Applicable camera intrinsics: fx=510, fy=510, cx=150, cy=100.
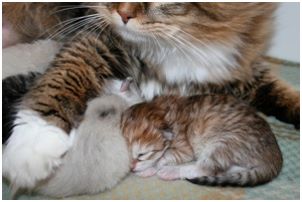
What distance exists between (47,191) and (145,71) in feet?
1.92

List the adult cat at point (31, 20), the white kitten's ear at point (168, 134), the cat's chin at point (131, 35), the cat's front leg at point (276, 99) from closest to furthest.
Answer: the cat's chin at point (131, 35)
the white kitten's ear at point (168, 134)
the cat's front leg at point (276, 99)
the adult cat at point (31, 20)

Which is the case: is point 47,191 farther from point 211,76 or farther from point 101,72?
point 211,76

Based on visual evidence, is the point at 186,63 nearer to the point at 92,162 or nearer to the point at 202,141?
the point at 202,141

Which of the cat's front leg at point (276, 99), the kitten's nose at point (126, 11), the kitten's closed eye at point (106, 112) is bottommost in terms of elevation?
the cat's front leg at point (276, 99)

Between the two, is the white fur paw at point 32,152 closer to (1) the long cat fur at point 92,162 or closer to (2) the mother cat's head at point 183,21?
(1) the long cat fur at point 92,162

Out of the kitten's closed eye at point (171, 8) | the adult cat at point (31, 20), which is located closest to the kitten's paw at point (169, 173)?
the kitten's closed eye at point (171, 8)

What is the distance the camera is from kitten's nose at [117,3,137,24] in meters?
1.43

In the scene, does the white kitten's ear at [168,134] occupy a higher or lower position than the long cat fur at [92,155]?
lower

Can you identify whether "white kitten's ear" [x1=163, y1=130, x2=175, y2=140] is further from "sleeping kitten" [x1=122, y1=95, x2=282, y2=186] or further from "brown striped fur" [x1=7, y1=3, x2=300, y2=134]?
"brown striped fur" [x1=7, y1=3, x2=300, y2=134]

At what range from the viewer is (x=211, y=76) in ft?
5.71

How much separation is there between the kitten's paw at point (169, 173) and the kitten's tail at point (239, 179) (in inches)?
2.0

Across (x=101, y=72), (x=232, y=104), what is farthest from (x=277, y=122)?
(x=101, y=72)

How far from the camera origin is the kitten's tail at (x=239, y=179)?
1.46 meters

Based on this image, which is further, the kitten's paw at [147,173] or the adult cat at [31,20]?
the adult cat at [31,20]
